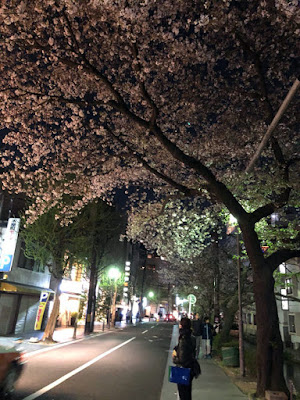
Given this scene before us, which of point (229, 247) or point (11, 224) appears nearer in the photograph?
point (11, 224)

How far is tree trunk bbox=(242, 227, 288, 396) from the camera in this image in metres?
7.50

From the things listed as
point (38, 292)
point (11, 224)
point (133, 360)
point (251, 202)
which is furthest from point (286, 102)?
point (38, 292)

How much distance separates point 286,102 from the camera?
5355 millimetres

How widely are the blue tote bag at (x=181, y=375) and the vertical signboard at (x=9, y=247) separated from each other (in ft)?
41.7

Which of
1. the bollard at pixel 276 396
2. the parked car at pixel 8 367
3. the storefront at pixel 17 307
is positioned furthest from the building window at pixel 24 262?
the bollard at pixel 276 396

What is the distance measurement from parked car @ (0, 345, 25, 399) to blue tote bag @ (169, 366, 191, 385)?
2960 millimetres

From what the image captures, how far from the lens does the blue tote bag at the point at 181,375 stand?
18.0 feet

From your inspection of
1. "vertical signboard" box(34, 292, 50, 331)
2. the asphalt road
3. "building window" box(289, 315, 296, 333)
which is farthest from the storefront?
"building window" box(289, 315, 296, 333)

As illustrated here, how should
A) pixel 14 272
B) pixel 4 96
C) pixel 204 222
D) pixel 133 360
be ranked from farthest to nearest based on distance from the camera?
pixel 14 272, pixel 204 222, pixel 133 360, pixel 4 96

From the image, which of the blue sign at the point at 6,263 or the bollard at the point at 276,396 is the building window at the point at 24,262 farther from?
the bollard at the point at 276,396

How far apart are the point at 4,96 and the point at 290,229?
1012cm

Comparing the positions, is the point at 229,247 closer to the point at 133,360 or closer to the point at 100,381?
the point at 133,360

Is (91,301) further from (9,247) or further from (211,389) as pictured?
(211,389)

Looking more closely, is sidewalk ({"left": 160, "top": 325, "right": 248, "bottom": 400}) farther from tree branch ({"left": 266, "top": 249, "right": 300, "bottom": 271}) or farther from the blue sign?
the blue sign
